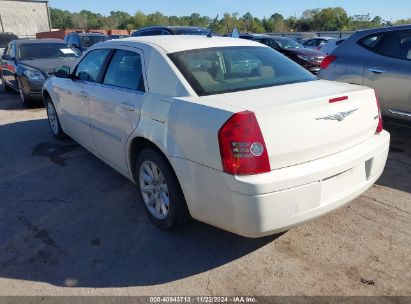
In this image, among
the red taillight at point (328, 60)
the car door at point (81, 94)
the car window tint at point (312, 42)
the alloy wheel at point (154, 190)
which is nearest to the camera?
the alloy wheel at point (154, 190)

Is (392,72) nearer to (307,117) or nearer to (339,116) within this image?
(339,116)

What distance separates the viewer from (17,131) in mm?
6883

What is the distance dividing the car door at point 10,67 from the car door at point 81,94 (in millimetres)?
5146

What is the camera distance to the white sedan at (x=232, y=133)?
245cm

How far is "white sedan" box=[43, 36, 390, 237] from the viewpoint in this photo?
8.03ft

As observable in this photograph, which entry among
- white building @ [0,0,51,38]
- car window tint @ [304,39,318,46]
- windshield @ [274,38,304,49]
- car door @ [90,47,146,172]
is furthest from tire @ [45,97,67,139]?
white building @ [0,0,51,38]

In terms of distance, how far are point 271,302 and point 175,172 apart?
114cm

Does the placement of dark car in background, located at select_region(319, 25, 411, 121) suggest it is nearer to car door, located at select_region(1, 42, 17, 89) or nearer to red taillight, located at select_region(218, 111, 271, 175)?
red taillight, located at select_region(218, 111, 271, 175)

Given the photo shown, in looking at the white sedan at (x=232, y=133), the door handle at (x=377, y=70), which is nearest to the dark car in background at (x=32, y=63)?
the white sedan at (x=232, y=133)

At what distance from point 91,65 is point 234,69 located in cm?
198

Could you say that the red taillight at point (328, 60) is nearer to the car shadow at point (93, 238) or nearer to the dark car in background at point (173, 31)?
the car shadow at point (93, 238)

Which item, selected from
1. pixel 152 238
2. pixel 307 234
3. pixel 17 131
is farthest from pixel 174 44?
Answer: pixel 17 131

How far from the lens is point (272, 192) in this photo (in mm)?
2412

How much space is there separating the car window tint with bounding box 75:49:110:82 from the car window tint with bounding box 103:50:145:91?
260 millimetres
